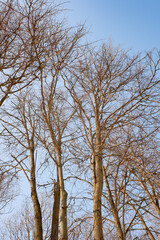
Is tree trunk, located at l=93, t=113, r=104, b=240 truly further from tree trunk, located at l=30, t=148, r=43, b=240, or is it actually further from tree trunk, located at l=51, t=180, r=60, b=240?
tree trunk, located at l=30, t=148, r=43, b=240

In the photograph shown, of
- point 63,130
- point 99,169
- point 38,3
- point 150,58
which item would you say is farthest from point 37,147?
point 38,3

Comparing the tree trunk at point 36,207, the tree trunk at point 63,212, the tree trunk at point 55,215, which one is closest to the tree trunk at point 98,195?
the tree trunk at point 63,212

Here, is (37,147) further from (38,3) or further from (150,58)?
(38,3)

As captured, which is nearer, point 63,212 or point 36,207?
point 63,212

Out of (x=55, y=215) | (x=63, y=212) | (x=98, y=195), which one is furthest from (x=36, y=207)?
(x=98, y=195)

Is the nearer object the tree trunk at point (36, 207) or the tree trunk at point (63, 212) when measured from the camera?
the tree trunk at point (63, 212)

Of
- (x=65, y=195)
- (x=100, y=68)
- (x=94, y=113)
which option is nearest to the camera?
(x=65, y=195)

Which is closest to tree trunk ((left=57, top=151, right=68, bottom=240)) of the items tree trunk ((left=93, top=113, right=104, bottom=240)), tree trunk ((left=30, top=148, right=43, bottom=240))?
tree trunk ((left=93, top=113, right=104, bottom=240))

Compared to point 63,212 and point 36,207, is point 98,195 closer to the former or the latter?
point 63,212

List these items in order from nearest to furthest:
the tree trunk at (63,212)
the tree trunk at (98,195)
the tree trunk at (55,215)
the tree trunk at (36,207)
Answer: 1. the tree trunk at (98,195)
2. the tree trunk at (63,212)
3. the tree trunk at (36,207)
4. the tree trunk at (55,215)

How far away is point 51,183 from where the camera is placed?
5949 millimetres

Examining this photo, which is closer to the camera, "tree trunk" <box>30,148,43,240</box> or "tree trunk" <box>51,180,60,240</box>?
"tree trunk" <box>30,148,43,240</box>

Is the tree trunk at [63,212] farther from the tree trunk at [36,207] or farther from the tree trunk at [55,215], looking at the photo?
the tree trunk at [36,207]

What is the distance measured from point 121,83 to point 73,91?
113cm
